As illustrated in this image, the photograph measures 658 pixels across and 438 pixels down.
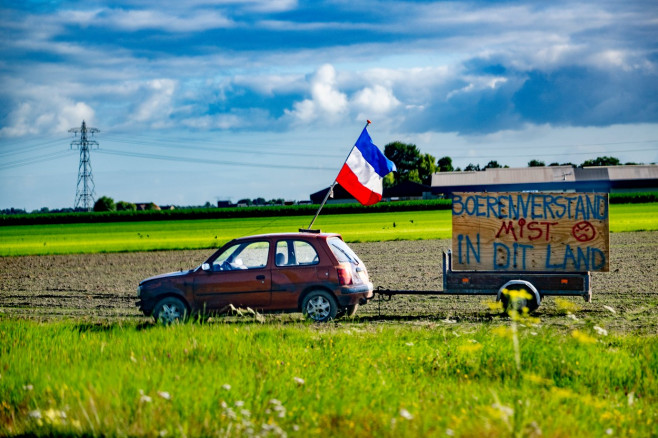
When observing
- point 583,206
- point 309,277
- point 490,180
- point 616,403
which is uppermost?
point 490,180

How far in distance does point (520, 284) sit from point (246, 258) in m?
5.16

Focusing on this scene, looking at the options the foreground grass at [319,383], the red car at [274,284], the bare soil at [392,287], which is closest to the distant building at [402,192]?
the bare soil at [392,287]

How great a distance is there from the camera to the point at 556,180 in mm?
100250

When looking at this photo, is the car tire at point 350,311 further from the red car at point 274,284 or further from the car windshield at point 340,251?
the car windshield at point 340,251

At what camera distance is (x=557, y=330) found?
11.1m

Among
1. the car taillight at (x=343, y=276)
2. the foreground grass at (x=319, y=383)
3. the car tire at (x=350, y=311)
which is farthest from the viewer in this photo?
the car tire at (x=350, y=311)

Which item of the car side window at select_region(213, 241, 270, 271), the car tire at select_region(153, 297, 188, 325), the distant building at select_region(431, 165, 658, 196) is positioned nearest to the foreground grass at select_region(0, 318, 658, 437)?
the car tire at select_region(153, 297, 188, 325)

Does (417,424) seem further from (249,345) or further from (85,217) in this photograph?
(85,217)

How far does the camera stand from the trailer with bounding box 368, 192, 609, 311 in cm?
1353

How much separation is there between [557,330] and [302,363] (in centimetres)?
477

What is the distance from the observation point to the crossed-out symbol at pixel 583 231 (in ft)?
44.7

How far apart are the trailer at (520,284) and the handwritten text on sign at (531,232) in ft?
1.07

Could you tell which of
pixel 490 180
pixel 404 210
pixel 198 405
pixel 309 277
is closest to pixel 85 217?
pixel 404 210

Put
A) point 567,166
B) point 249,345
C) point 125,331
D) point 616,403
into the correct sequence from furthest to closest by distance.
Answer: point 567,166, point 125,331, point 249,345, point 616,403
